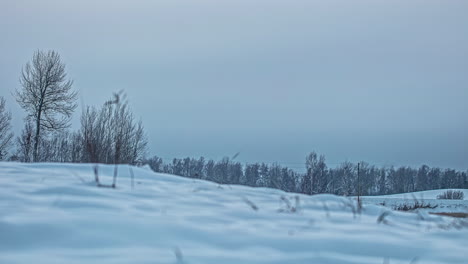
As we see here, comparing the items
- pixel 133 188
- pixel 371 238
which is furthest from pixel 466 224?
pixel 133 188

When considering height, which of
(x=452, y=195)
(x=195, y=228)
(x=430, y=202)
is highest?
(x=195, y=228)

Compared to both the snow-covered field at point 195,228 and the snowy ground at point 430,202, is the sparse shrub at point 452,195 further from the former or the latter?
the snow-covered field at point 195,228

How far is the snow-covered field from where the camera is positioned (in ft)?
6.97

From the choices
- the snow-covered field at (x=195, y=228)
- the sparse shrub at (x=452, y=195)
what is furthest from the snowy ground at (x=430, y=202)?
the sparse shrub at (x=452, y=195)

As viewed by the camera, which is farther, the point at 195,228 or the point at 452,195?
the point at 452,195

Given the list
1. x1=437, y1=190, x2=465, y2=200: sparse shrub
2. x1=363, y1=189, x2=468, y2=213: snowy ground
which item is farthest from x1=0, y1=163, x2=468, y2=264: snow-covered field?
x1=437, y1=190, x2=465, y2=200: sparse shrub

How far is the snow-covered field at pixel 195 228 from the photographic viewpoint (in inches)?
83.7

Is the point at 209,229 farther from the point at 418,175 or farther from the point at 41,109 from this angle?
the point at 418,175

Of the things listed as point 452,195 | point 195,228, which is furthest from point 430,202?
point 195,228

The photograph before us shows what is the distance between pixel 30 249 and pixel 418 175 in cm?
6392

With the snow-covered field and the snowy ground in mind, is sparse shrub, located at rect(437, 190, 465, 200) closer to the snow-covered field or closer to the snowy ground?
the snowy ground

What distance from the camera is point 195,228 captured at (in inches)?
96.8

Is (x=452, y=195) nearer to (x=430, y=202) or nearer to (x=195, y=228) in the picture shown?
(x=430, y=202)

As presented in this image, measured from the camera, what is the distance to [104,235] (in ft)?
7.34
